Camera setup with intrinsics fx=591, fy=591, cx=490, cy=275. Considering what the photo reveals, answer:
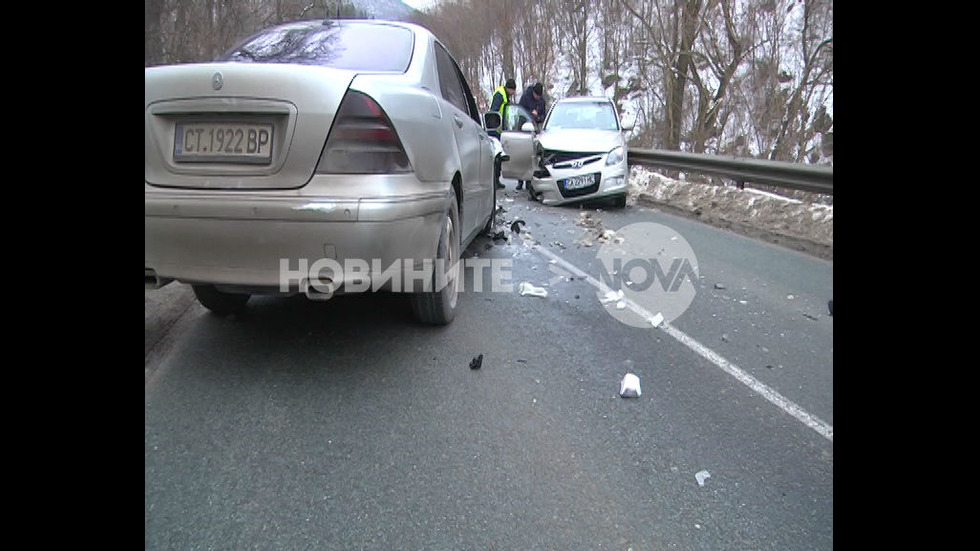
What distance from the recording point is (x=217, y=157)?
2625 mm

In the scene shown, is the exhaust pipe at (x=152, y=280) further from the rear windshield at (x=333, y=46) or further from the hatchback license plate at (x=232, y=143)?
the rear windshield at (x=333, y=46)

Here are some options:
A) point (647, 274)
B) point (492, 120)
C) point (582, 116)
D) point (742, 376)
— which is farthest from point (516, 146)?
point (742, 376)

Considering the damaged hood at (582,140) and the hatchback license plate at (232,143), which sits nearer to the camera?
the hatchback license plate at (232,143)

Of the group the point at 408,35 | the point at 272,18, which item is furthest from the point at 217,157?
the point at 272,18

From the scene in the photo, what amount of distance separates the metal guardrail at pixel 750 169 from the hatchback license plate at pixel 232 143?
16.9 feet

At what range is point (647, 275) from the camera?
18.0 feet

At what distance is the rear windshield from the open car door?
19.0ft

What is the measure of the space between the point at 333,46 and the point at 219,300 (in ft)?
5.70

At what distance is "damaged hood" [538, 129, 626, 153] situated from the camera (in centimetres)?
940

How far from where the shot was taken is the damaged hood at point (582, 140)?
940 centimetres

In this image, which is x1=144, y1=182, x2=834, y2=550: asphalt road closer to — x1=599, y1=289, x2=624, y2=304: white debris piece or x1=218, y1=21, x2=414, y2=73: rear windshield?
x1=599, y1=289, x2=624, y2=304: white debris piece

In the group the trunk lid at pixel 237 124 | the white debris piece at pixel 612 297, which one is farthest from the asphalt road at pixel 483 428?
the trunk lid at pixel 237 124

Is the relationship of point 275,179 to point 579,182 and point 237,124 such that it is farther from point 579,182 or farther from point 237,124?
point 579,182
